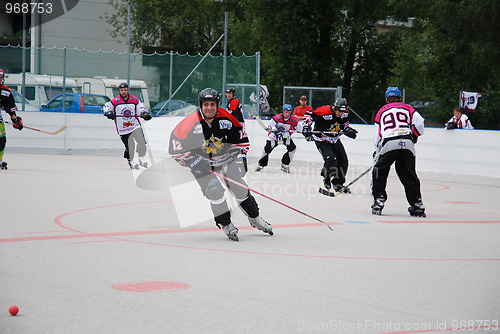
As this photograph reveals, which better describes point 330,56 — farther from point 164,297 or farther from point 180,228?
point 164,297

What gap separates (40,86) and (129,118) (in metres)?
6.83

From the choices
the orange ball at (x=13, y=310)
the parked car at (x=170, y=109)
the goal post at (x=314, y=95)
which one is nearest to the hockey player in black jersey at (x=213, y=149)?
the orange ball at (x=13, y=310)

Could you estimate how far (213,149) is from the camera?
8.62 metres

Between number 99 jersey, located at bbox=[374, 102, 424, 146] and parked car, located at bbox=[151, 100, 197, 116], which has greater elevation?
number 99 jersey, located at bbox=[374, 102, 424, 146]

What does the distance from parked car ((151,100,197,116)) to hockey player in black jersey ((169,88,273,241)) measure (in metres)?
14.6

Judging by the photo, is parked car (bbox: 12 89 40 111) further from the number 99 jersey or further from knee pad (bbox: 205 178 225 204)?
knee pad (bbox: 205 178 225 204)

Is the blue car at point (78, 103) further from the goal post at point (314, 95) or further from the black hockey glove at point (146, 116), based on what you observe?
the black hockey glove at point (146, 116)

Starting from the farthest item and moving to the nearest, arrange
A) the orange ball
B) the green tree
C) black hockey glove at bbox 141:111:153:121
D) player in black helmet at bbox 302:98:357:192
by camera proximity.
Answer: the green tree < black hockey glove at bbox 141:111:153:121 < player in black helmet at bbox 302:98:357:192 < the orange ball

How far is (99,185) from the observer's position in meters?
13.8

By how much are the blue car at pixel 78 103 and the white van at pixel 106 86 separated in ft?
0.73

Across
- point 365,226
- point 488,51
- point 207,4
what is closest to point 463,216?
point 365,226

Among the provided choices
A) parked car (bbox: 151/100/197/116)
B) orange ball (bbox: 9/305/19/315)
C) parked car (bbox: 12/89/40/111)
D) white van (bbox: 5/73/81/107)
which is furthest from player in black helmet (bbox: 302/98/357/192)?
parked car (bbox: 12/89/40/111)

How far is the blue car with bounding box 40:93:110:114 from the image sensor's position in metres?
22.9

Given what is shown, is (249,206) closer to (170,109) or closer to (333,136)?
(333,136)
